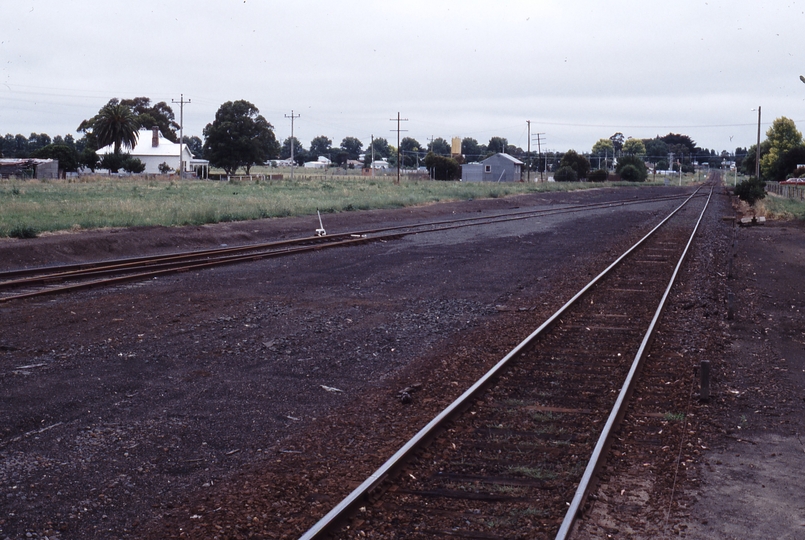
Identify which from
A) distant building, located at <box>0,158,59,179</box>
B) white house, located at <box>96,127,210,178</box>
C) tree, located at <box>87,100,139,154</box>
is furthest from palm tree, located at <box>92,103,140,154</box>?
distant building, located at <box>0,158,59,179</box>

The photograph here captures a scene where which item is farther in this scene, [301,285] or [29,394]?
[301,285]

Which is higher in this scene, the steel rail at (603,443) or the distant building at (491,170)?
the distant building at (491,170)

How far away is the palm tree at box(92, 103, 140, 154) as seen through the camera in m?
99.6

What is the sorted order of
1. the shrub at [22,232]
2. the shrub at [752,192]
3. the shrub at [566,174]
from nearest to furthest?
the shrub at [22,232] < the shrub at [752,192] < the shrub at [566,174]

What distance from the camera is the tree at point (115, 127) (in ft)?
327

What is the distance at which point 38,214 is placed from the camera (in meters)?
30.9

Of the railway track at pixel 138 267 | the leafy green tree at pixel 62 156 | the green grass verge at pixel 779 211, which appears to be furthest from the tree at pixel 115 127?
the railway track at pixel 138 267

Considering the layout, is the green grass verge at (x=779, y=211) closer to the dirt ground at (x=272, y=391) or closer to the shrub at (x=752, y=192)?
the shrub at (x=752, y=192)

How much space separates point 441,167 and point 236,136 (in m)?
32.4

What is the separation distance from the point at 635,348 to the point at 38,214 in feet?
88.0

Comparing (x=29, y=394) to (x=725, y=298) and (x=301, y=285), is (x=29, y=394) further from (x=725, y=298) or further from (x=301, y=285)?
(x=725, y=298)

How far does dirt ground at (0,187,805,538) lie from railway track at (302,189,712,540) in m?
0.35

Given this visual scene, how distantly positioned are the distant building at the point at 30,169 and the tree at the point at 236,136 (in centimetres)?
1836

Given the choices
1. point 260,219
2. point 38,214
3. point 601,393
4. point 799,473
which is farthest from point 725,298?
point 38,214
